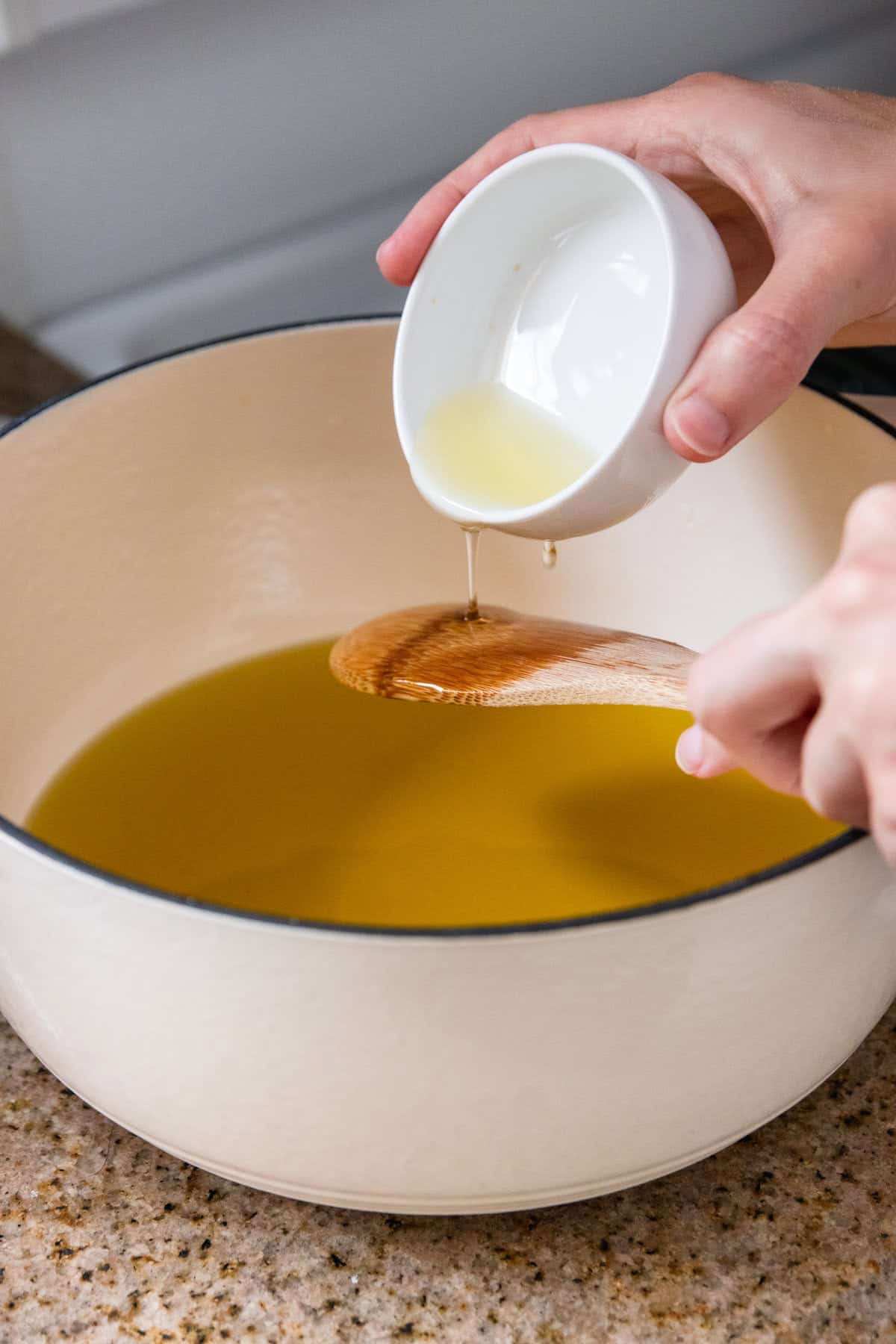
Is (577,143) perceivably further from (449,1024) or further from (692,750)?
(449,1024)

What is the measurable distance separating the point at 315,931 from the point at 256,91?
0.71 metres

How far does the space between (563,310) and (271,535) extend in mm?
276

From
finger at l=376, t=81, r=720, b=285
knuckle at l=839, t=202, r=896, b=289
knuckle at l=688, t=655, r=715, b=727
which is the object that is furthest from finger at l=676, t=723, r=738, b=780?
finger at l=376, t=81, r=720, b=285

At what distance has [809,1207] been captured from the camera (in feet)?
1.85

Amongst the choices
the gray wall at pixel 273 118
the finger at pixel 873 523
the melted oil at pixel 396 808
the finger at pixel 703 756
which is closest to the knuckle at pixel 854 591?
the finger at pixel 873 523

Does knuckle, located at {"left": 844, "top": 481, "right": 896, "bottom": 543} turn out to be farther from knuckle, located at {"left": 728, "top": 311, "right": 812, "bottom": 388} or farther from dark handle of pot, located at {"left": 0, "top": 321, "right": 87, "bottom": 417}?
dark handle of pot, located at {"left": 0, "top": 321, "right": 87, "bottom": 417}

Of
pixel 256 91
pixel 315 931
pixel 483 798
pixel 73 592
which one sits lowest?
pixel 483 798

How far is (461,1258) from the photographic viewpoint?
0.55m

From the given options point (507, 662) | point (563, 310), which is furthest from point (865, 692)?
point (563, 310)

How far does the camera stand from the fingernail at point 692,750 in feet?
1.81

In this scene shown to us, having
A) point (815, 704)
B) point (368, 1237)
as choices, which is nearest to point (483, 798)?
point (368, 1237)

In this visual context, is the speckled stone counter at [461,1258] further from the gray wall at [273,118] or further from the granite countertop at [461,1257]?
the gray wall at [273,118]

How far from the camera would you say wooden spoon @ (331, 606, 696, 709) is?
0.71m

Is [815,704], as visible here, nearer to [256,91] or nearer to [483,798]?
[483,798]
